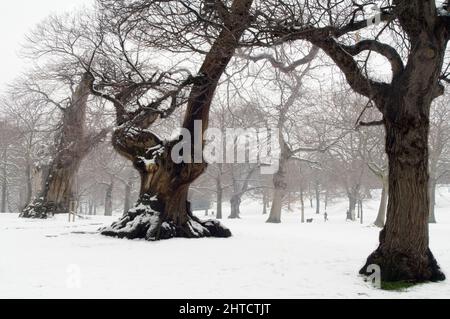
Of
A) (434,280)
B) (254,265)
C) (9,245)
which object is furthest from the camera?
(9,245)

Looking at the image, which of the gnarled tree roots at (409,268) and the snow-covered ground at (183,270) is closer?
the snow-covered ground at (183,270)

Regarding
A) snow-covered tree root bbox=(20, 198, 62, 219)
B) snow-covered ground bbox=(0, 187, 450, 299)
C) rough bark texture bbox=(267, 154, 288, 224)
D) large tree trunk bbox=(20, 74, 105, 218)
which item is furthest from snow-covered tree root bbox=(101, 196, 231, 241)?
rough bark texture bbox=(267, 154, 288, 224)

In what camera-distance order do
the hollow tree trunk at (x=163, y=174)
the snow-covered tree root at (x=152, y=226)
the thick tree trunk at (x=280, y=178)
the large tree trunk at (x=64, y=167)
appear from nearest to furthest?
1. the snow-covered tree root at (x=152, y=226)
2. the hollow tree trunk at (x=163, y=174)
3. the large tree trunk at (x=64, y=167)
4. the thick tree trunk at (x=280, y=178)

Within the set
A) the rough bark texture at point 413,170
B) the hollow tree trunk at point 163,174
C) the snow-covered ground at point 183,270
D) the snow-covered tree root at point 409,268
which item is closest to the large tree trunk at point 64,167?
the hollow tree trunk at point 163,174

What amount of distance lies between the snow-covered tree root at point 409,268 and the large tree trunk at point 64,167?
698 inches

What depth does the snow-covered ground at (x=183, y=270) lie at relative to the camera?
6.02 m

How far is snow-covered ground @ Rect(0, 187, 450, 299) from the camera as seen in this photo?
6.02 m

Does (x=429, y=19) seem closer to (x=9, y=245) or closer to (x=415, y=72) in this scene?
(x=415, y=72)

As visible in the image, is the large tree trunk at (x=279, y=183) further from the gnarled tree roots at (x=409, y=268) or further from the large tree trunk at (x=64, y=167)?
the gnarled tree roots at (x=409, y=268)

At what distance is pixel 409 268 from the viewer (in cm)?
699

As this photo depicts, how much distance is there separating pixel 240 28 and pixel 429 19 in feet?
10.3

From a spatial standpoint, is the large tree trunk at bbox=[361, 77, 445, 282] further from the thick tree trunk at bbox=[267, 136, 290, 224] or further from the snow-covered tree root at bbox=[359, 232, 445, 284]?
the thick tree trunk at bbox=[267, 136, 290, 224]
